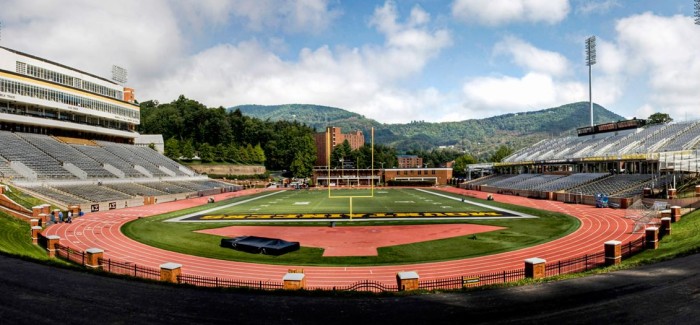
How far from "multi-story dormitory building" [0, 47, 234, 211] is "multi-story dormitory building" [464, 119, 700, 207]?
5694 cm

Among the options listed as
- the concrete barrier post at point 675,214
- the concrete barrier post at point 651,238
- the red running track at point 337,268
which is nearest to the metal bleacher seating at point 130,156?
the red running track at point 337,268

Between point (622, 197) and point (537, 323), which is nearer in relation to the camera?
point (537, 323)

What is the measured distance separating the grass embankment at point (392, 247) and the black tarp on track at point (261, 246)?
374 millimetres

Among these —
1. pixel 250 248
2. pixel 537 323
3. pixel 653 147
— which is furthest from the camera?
pixel 653 147

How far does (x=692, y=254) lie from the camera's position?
1614 cm

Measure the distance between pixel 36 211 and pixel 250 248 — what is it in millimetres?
20474

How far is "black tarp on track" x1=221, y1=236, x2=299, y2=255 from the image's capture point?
75.9 ft

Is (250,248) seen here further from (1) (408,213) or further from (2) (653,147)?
Result: (2) (653,147)

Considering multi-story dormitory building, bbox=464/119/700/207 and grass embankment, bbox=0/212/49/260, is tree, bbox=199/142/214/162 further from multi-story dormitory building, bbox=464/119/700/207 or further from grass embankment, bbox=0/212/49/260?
grass embankment, bbox=0/212/49/260

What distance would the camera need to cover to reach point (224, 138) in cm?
13000

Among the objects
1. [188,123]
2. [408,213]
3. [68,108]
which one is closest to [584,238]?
[408,213]

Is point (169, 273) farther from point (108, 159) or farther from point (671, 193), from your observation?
point (108, 159)

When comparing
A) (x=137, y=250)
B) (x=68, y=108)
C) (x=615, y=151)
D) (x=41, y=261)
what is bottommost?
(x=137, y=250)

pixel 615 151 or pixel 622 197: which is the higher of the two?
pixel 615 151
